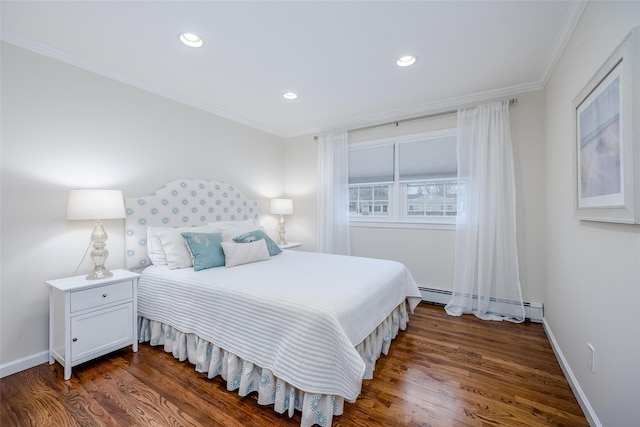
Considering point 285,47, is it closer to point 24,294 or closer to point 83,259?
point 83,259

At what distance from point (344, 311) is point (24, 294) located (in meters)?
2.41

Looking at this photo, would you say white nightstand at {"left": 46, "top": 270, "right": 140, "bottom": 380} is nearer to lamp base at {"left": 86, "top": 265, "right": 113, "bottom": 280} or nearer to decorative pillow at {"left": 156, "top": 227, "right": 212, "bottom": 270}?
lamp base at {"left": 86, "top": 265, "right": 113, "bottom": 280}

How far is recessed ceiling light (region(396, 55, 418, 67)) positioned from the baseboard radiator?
261cm

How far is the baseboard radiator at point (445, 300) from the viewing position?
290cm

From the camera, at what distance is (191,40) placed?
2.13m

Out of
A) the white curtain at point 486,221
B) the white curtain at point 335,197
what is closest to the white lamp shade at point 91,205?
the white curtain at point 335,197

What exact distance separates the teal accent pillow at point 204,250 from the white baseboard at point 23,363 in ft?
4.20

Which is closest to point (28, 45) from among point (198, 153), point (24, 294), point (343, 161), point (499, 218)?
point (198, 153)

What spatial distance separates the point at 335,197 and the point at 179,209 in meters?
2.09

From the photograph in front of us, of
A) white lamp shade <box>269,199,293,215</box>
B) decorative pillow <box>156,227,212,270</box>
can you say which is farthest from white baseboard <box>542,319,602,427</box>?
white lamp shade <box>269,199,293,215</box>

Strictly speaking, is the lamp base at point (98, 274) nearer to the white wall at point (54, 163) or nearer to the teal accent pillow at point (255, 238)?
the white wall at point (54, 163)

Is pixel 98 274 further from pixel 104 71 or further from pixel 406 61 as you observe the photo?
pixel 406 61

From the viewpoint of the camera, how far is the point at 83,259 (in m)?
2.36

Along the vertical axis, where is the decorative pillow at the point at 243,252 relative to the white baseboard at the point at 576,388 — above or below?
above
